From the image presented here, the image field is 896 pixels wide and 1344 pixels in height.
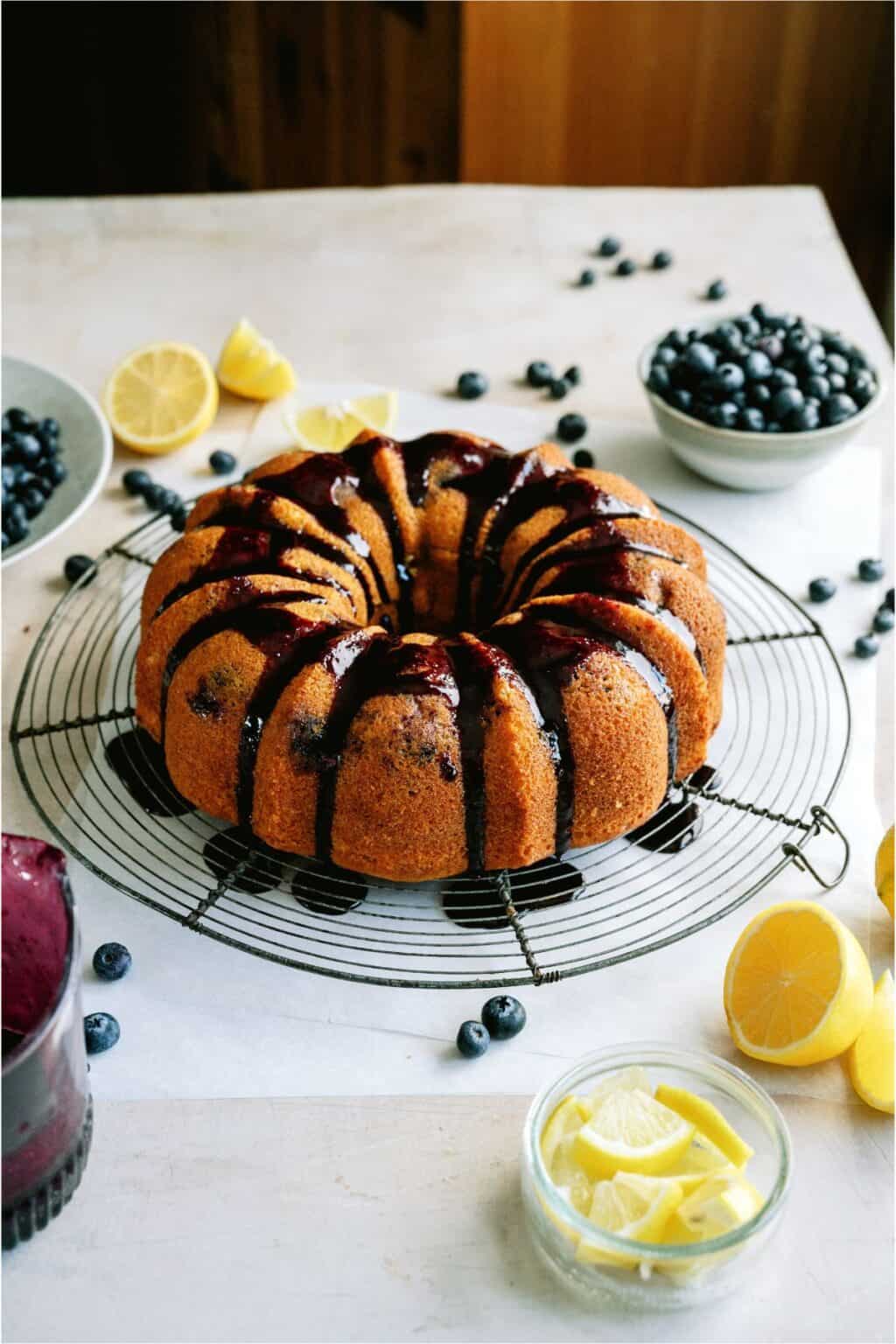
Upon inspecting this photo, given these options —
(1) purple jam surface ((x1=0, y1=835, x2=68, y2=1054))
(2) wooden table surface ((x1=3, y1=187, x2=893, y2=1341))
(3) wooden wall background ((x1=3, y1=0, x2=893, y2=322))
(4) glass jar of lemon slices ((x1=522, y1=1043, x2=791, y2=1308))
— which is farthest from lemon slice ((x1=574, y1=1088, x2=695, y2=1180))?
(3) wooden wall background ((x1=3, y1=0, x2=893, y2=322))

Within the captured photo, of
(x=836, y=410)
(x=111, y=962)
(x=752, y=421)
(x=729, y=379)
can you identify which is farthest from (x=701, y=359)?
(x=111, y=962)

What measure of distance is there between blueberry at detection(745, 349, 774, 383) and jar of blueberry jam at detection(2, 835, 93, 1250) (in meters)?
1.99

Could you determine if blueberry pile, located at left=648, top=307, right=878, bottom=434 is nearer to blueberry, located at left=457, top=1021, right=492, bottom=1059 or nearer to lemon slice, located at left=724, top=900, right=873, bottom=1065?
lemon slice, located at left=724, top=900, right=873, bottom=1065

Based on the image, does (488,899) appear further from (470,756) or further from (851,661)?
(851,661)

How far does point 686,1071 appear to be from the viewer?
197 cm

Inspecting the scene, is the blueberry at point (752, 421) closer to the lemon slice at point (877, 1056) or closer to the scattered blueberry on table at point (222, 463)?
the scattered blueberry on table at point (222, 463)

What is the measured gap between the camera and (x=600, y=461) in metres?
3.47

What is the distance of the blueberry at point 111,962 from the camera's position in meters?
2.26

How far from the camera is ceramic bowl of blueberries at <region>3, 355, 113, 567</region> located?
10.2ft

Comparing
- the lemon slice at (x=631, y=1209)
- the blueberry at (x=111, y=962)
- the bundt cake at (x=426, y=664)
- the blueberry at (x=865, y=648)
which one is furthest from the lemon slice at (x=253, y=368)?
the lemon slice at (x=631, y=1209)

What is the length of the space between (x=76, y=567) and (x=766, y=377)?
60.4 inches

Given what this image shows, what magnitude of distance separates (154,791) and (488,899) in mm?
629

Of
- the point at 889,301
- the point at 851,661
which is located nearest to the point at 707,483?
the point at 851,661

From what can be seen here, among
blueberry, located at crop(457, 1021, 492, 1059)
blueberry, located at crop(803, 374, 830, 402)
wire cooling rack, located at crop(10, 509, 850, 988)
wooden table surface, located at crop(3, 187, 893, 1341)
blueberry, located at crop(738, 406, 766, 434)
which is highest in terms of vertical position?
blueberry, located at crop(803, 374, 830, 402)
